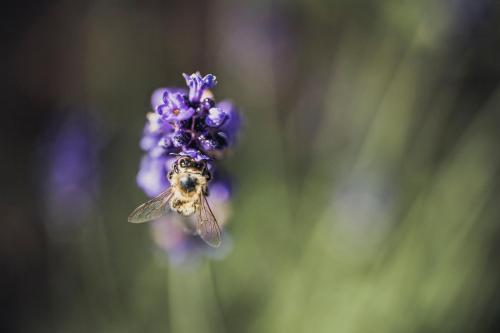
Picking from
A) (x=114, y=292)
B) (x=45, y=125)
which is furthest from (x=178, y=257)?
(x=45, y=125)

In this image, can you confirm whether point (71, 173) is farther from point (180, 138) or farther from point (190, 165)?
point (180, 138)

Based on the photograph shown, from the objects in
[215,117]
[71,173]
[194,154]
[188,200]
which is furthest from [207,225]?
[71,173]

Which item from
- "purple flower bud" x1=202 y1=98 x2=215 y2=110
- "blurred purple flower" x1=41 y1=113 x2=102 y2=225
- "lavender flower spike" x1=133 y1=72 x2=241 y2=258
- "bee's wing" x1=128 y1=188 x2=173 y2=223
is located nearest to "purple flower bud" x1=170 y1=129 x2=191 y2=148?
"lavender flower spike" x1=133 y1=72 x2=241 y2=258

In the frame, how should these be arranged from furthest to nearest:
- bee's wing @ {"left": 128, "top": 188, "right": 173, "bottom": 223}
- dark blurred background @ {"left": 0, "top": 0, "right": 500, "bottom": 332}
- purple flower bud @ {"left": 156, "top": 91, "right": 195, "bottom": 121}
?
1. dark blurred background @ {"left": 0, "top": 0, "right": 500, "bottom": 332}
2. bee's wing @ {"left": 128, "top": 188, "right": 173, "bottom": 223}
3. purple flower bud @ {"left": 156, "top": 91, "right": 195, "bottom": 121}

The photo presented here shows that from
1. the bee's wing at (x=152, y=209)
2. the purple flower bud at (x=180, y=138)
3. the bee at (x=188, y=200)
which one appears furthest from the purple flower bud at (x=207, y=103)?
the bee's wing at (x=152, y=209)

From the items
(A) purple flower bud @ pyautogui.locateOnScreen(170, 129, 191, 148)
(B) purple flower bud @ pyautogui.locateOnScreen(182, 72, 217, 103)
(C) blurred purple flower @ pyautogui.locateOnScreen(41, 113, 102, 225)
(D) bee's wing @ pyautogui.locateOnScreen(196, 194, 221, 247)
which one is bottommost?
(D) bee's wing @ pyautogui.locateOnScreen(196, 194, 221, 247)

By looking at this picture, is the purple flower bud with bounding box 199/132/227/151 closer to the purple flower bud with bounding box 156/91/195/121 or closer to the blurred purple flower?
the purple flower bud with bounding box 156/91/195/121

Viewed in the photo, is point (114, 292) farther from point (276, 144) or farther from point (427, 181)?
point (427, 181)

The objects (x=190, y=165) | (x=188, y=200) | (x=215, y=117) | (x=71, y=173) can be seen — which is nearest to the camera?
(x=215, y=117)
